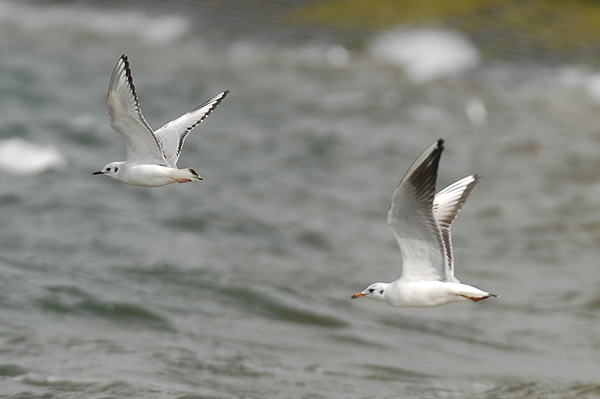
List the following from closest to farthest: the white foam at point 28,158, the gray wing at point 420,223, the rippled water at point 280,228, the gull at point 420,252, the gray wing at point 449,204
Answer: the gray wing at point 420,223, the gull at point 420,252, the gray wing at point 449,204, the rippled water at point 280,228, the white foam at point 28,158

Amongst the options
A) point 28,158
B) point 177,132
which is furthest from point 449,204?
point 28,158

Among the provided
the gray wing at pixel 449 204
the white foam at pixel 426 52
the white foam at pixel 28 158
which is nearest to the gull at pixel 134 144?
the gray wing at pixel 449 204

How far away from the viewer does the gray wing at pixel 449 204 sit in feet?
32.3

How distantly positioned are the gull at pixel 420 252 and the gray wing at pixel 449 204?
0.72ft

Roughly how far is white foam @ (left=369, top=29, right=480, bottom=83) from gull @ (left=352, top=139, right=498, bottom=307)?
834 inches

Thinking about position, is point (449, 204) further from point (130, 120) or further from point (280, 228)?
point (280, 228)

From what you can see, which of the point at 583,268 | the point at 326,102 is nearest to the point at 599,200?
the point at 583,268

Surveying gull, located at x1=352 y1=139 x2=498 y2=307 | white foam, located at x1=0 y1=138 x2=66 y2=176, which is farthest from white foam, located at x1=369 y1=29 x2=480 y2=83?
gull, located at x1=352 y1=139 x2=498 y2=307

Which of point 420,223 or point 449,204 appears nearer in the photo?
point 420,223

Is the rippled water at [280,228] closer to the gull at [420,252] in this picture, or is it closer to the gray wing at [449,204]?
the gray wing at [449,204]

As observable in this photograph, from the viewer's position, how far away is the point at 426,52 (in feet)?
100

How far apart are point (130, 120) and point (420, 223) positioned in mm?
3241

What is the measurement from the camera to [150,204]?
2681 centimetres

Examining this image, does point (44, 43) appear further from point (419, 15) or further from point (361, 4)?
point (419, 15)
